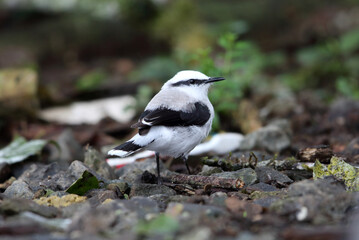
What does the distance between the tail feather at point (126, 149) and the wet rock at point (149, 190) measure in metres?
0.29

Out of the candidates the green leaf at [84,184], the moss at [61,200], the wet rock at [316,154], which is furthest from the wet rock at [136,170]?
the wet rock at [316,154]

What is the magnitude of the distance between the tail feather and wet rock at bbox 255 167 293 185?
3.25 ft

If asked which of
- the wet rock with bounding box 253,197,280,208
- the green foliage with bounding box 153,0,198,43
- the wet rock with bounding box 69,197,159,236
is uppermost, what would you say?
the green foliage with bounding box 153,0,198,43

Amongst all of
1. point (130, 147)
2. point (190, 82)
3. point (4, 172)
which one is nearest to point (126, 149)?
point (130, 147)

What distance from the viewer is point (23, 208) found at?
3.31m

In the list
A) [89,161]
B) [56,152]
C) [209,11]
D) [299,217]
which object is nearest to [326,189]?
[299,217]

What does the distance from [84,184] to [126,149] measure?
1.56 ft

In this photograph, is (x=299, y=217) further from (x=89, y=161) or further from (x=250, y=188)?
(x=89, y=161)

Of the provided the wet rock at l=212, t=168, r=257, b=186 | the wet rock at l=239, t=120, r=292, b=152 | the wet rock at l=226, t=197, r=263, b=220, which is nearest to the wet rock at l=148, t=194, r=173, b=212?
the wet rock at l=226, t=197, r=263, b=220

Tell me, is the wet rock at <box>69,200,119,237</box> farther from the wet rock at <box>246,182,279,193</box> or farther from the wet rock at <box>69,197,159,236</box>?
the wet rock at <box>246,182,279,193</box>

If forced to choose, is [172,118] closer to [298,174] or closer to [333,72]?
[298,174]

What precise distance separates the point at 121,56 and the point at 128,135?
6.45 metres

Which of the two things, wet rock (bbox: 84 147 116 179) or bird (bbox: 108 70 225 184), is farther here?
wet rock (bbox: 84 147 116 179)

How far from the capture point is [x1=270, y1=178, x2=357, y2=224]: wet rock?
313 centimetres
